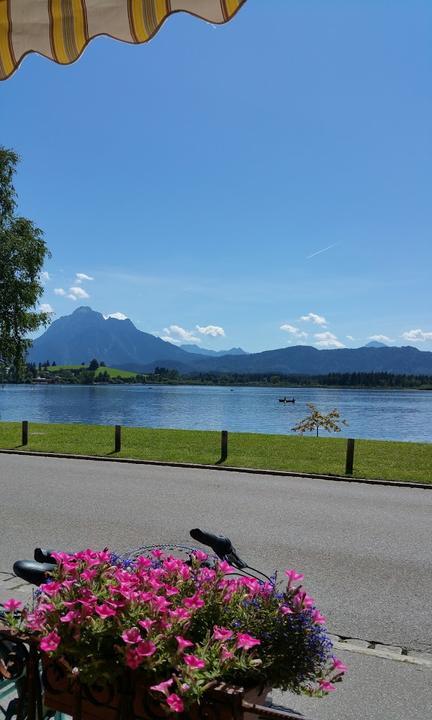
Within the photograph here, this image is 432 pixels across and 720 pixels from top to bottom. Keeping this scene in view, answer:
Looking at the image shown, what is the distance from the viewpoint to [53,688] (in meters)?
1.97

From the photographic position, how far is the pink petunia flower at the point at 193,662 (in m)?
1.71

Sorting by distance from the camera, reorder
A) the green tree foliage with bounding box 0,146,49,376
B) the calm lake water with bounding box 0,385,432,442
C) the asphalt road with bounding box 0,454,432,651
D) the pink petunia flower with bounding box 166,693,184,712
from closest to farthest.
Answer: the pink petunia flower with bounding box 166,693,184,712
the asphalt road with bounding box 0,454,432,651
the green tree foliage with bounding box 0,146,49,376
the calm lake water with bounding box 0,385,432,442

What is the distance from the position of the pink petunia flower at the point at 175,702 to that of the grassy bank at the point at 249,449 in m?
11.7

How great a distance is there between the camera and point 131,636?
175 centimetres

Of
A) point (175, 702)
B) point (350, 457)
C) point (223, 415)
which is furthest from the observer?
point (223, 415)

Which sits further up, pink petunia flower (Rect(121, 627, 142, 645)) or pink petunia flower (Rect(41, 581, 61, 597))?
pink petunia flower (Rect(41, 581, 61, 597))

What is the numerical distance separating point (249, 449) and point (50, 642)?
15800 mm

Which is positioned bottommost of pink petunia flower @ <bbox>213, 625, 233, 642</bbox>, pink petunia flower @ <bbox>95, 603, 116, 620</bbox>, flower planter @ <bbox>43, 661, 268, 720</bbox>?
flower planter @ <bbox>43, 661, 268, 720</bbox>

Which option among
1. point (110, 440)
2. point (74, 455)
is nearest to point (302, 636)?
point (74, 455)

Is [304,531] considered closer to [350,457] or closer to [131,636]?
[350,457]

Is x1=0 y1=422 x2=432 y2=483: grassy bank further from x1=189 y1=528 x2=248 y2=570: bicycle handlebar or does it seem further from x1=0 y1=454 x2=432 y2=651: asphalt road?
x1=189 y1=528 x2=248 y2=570: bicycle handlebar

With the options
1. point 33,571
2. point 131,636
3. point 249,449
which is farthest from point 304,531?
point 249,449

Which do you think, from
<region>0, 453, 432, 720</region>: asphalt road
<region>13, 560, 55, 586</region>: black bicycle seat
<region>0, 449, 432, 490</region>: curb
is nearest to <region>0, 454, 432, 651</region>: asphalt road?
<region>0, 453, 432, 720</region>: asphalt road

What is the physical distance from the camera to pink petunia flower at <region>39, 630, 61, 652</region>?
1.80 metres
